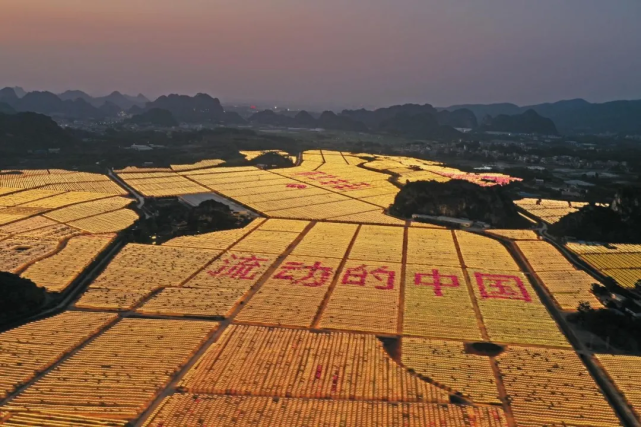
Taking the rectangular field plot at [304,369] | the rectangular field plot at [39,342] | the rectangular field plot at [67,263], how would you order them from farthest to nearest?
the rectangular field plot at [67,263] < the rectangular field plot at [39,342] < the rectangular field plot at [304,369]

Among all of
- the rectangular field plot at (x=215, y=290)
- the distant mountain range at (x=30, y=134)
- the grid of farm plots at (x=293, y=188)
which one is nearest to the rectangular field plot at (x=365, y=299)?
the rectangular field plot at (x=215, y=290)

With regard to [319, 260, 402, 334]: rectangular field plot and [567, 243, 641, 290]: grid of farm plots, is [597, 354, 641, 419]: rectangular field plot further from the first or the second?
[567, 243, 641, 290]: grid of farm plots

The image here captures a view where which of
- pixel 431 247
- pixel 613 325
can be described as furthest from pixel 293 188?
pixel 613 325

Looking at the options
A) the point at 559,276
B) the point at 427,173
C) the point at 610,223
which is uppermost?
the point at 427,173

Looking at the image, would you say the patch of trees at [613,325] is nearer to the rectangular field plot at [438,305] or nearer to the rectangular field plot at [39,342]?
the rectangular field plot at [438,305]

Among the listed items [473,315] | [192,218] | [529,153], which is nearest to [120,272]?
[192,218]

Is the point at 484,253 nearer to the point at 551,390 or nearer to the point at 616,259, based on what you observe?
the point at 616,259
